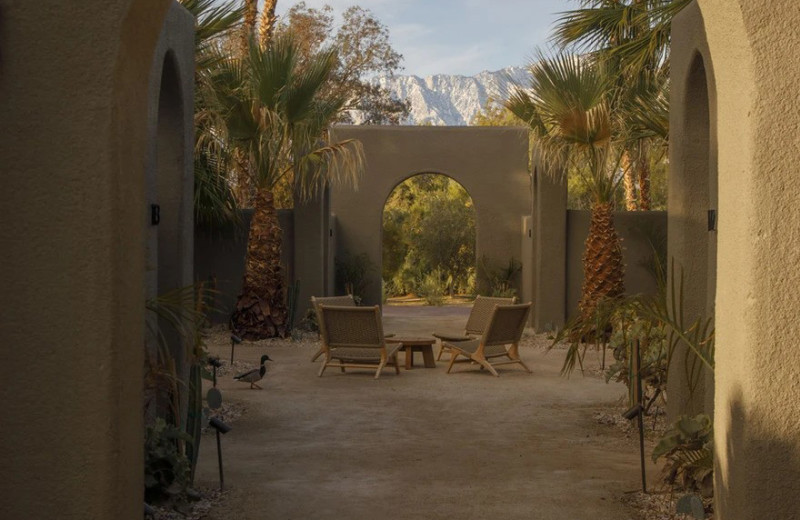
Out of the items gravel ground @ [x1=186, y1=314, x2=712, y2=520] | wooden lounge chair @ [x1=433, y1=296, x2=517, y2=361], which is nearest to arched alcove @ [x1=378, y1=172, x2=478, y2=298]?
gravel ground @ [x1=186, y1=314, x2=712, y2=520]

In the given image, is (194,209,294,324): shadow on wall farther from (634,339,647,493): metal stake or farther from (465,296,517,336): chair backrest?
(634,339,647,493): metal stake

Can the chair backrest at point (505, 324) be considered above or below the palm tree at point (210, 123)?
below

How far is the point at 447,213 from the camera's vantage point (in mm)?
26312

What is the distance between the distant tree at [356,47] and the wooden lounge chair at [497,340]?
2101cm

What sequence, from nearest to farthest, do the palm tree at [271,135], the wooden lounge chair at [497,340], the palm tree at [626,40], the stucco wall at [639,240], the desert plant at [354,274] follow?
the wooden lounge chair at [497,340]
the palm tree at [271,135]
the palm tree at [626,40]
the stucco wall at [639,240]
the desert plant at [354,274]

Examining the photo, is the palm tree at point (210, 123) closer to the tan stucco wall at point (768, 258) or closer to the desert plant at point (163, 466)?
the desert plant at point (163, 466)

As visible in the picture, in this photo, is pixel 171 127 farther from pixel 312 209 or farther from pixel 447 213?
pixel 447 213

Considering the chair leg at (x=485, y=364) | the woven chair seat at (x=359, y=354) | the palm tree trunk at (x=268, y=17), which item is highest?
the palm tree trunk at (x=268, y=17)

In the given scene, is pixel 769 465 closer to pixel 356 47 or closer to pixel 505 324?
pixel 505 324

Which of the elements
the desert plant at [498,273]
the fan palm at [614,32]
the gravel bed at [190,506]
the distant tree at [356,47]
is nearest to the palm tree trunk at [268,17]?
the desert plant at [498,273]

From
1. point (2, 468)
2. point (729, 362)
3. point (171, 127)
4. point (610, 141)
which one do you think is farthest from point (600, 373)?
point (2, 468)

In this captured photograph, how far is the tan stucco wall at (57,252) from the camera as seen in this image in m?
3.73

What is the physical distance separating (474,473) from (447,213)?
20128 millimetres

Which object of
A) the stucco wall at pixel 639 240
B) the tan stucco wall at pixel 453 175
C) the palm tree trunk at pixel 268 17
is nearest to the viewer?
the stucco wall at pixel 639 240
